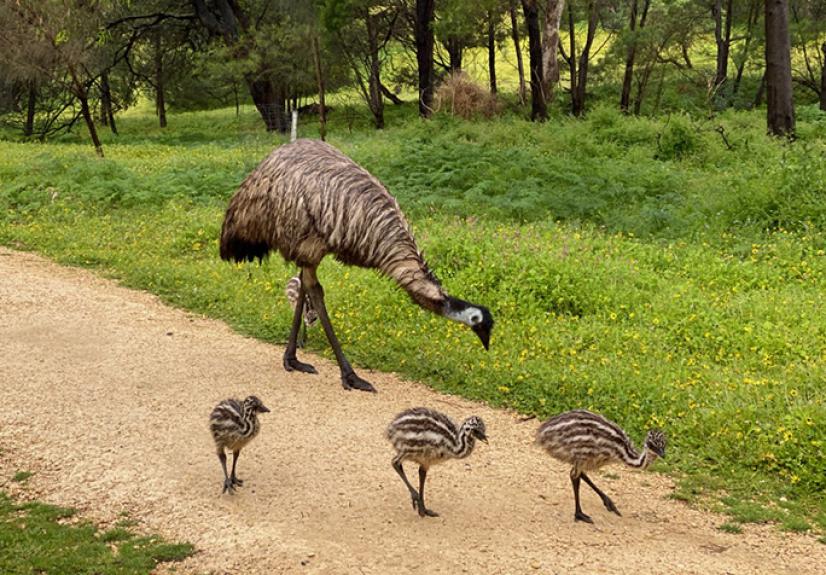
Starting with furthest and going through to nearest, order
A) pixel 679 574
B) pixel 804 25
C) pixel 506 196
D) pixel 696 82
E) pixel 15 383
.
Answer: pixel 696 82
pixel 804 25
pixel 506 196
pixel 15 383
pixel 679 574

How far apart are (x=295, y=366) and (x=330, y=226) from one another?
174cm

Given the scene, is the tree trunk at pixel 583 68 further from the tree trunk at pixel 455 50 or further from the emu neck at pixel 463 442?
the emu neck at pixel 463 442

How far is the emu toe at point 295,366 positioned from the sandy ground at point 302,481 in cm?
10

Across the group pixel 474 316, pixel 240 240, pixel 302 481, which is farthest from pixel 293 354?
pixel 302 481

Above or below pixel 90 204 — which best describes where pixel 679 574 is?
below

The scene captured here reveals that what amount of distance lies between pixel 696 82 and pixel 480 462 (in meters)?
33.0

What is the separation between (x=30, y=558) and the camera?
6.22m

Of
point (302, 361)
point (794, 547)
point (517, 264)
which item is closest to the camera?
point (794, 547)

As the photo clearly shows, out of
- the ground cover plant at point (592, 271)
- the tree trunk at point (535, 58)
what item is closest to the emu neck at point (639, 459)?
the ground cover plant at point (592, 271)

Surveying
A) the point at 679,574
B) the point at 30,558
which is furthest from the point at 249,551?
the point at 679,574

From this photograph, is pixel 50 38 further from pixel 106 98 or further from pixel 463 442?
pixel 463 442

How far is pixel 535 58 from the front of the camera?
90.5ft

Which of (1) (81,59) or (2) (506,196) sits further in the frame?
(1) (81,59)

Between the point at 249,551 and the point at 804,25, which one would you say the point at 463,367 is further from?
the point at 804,25
